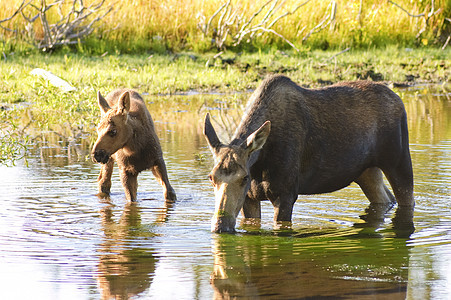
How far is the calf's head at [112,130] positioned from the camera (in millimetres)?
9273

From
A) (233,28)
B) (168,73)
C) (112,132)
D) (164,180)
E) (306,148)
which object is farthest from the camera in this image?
(233,28)

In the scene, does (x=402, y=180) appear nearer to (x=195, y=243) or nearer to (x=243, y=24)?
(x=195, y=243)

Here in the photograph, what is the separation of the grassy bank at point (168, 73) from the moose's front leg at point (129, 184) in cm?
→ 420

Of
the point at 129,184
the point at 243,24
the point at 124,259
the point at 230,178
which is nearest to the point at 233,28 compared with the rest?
the point at 243,24

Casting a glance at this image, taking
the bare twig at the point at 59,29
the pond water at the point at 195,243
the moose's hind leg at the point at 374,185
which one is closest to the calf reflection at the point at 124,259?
the pond water at the point at 195,243

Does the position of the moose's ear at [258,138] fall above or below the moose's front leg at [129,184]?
above

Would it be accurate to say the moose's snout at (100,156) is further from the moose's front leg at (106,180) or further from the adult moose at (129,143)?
the moose's front leg at (106,180)

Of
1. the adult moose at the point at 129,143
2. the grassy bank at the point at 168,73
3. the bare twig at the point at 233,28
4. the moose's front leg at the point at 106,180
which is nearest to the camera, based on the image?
the adult moose at the point at 129,143

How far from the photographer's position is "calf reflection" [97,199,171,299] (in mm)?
5949

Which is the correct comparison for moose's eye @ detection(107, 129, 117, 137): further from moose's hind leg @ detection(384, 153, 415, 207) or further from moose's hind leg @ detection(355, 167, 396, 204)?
moose's hind leg @ detection(384, 153, 415, 207)

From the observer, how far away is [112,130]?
9484mm

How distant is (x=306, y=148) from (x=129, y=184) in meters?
2.64

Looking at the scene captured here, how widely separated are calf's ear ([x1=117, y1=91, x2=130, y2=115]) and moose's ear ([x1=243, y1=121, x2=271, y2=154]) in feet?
9.18

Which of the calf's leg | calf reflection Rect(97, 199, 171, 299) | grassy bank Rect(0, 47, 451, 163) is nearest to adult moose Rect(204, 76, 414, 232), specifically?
calf reflection Rect(97, 199, 171, 299)
